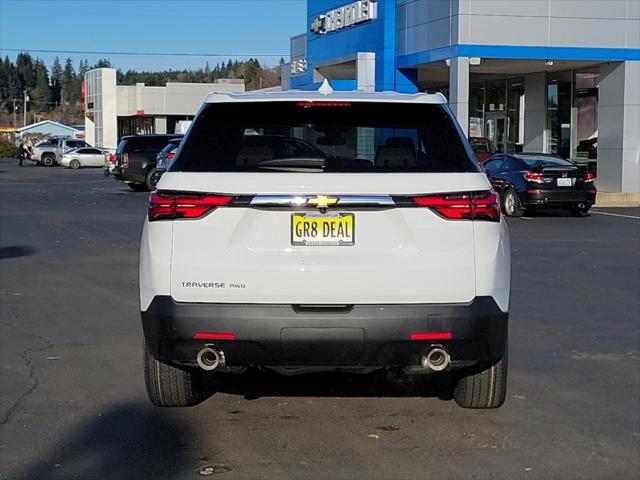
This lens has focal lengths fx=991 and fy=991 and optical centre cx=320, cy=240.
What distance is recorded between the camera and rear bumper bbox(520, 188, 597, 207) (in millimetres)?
21469

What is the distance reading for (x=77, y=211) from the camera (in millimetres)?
23281

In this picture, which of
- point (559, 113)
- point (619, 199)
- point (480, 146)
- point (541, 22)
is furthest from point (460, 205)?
point (559, 113)

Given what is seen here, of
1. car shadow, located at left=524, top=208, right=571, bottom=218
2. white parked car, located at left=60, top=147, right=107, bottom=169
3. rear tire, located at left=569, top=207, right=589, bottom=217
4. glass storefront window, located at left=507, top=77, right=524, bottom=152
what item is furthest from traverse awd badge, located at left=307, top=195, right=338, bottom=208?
white parked car, located at left=60, top=147, right=107, bottom=169

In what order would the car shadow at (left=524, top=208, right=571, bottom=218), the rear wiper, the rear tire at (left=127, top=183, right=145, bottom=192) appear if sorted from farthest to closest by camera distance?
the rear tire at (left=127, top=183, right=145, bottom=192)
the car shadow at (left=524, top=208, right=571, bottom=218)
the rear wiper

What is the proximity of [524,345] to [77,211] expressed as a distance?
16731 millimetres

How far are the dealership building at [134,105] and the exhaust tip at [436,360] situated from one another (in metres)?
67.8

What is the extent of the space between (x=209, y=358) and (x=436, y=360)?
3.94ft

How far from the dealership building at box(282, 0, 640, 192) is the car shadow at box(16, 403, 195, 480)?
21.7 m

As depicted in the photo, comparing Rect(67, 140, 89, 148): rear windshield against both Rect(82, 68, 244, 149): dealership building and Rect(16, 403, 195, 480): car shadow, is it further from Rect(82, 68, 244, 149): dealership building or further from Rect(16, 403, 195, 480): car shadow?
Rect(16, 403, 195, 480): car shadow

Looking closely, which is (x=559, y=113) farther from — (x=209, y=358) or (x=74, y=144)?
(x=74, y=144)

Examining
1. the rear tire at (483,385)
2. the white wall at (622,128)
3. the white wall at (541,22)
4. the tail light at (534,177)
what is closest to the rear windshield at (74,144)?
the white wall at (541,22)

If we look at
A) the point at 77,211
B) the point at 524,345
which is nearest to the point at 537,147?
the point at 77,211

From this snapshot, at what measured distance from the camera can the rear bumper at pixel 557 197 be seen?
2147 centimetres

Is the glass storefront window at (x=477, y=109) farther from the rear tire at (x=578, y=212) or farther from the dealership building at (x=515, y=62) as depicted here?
the rear tire at (x=578, y=212)
